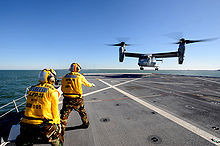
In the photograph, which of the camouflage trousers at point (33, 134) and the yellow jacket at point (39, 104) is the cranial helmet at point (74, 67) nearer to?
the yellow jacket at point (39, 104)

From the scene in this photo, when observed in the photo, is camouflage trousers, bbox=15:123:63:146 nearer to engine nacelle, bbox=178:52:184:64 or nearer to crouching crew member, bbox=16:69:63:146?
crouching crew member, bbox=16:69:63:146

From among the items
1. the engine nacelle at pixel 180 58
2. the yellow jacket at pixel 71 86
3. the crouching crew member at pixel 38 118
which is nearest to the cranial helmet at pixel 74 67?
the yellow jacket at pixel 71 86

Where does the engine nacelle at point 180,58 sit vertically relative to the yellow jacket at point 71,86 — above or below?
above

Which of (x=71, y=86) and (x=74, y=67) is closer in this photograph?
(x=71, y=86)

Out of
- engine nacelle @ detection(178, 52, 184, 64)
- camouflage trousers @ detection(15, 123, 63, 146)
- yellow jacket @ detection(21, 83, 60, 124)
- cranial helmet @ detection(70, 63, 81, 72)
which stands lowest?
camouflage trousers @ detection(15, 123, 63, 146)

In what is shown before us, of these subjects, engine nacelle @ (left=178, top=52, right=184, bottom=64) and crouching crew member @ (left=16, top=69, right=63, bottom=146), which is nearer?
crouching crew member @ (left=16, top=69, right=63, bottom=146)

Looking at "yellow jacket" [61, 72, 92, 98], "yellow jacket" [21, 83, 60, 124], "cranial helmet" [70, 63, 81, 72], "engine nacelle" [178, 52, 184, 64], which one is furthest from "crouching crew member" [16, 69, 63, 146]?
"engine nacelle" [178, 52, 184, 64]

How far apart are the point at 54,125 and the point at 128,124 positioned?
9.23 ft

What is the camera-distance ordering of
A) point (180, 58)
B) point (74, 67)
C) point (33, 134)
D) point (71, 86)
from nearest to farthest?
1. point (33, 134)
2. point (71, 86)
3. point (74, 67)
4. point (180, 58)

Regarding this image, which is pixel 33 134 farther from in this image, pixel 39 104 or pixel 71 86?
pixel 71 86

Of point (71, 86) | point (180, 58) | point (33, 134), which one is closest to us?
point (33, 134)

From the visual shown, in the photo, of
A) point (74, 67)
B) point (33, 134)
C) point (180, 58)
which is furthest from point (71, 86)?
point (180, 58)

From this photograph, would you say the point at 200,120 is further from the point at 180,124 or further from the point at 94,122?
the point at 94,122

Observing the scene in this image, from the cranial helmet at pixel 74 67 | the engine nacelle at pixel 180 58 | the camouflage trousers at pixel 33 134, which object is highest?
the engine nacelle at pixel 180 58
